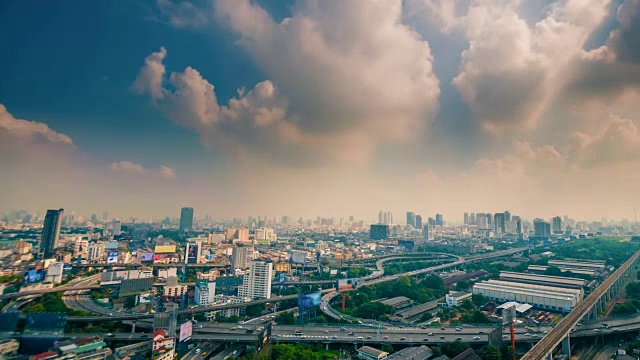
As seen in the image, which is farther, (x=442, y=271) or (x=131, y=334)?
Result: (x=442, y=271)

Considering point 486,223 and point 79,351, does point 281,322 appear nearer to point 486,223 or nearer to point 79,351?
point 79,351

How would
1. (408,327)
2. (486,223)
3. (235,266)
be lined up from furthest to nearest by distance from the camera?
(486,223) < (235,266) < (408,327)

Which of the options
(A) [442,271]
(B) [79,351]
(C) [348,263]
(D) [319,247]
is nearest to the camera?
(B) [79,351]

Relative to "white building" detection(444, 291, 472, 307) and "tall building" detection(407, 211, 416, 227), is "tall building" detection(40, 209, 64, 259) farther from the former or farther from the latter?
"tall building" detection(407, 211, 416, 227)

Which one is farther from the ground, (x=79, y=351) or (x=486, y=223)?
(x=486, y=223)

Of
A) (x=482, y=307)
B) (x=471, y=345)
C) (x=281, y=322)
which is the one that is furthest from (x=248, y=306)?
(x=482, y=307)

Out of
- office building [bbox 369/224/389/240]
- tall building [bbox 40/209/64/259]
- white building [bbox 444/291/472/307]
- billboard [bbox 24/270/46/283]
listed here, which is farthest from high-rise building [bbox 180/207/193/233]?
white building [bbox 444/291/472/307]

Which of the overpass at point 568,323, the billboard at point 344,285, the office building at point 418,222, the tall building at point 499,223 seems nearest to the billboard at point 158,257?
the billboard at point 344,285

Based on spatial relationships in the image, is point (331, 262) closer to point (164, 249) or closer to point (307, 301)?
point (307, 301)

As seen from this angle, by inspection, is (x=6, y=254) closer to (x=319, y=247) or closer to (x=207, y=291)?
(x=207, y=291)
